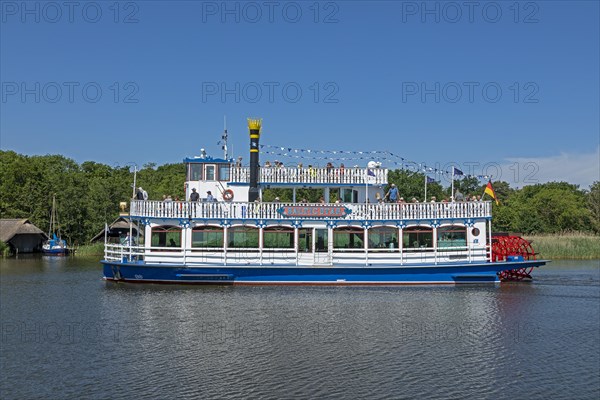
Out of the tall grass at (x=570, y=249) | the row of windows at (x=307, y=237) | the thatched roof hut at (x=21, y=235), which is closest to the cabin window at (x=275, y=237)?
the row of windows at (x=307, y=237)

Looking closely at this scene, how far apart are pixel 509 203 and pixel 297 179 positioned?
168ft

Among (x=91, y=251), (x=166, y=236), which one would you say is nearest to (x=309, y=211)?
(x=166, y=236)

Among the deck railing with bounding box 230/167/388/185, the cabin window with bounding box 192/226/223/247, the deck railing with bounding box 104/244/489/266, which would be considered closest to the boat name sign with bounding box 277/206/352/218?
the deck railing with bounding box 230/167/388/185

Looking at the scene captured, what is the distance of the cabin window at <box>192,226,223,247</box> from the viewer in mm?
30688

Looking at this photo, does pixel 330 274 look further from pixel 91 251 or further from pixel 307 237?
pixel 91 251

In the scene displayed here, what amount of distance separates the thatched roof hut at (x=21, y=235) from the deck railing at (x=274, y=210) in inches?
1438

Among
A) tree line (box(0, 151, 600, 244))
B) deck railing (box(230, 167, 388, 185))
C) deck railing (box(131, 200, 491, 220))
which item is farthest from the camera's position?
tree line (box(0, 151, 600, 244))

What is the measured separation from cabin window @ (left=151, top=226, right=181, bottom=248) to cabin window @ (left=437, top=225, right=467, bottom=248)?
42.5 feet

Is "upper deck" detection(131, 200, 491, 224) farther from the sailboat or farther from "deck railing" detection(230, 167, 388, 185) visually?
the sailboat

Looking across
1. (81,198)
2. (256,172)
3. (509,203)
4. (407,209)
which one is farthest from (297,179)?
(509,203)

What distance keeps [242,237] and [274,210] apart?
2091 mm

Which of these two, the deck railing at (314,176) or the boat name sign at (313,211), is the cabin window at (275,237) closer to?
the boat name sign at (313,211)

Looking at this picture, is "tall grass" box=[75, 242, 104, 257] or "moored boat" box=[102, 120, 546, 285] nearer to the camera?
"moored boat" box=[102, 120, 546, 285]

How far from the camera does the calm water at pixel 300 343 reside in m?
14.6
